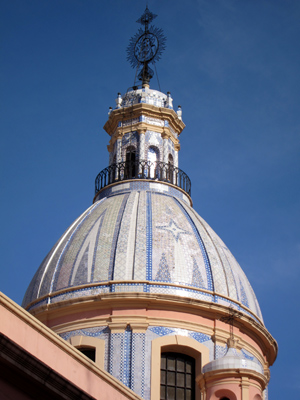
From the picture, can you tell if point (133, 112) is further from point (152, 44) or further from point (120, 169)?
point (152, 44)

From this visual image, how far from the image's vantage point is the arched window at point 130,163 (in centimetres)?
3142

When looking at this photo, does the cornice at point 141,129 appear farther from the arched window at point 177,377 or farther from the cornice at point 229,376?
the cornice at point 229,376

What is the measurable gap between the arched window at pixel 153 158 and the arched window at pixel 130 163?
1.94 feet

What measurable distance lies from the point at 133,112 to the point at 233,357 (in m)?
12.8

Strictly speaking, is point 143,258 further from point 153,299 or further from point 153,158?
point 153,158

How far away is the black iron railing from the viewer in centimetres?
3123

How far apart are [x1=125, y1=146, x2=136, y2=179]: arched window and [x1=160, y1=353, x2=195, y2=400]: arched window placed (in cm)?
775

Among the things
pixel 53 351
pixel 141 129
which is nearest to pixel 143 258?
pixel 141 129

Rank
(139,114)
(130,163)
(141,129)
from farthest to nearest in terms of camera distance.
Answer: (139,114), (141,129), (130,163)

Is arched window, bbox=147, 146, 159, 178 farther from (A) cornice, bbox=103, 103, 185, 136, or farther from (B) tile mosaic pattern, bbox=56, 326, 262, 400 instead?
(B) tile mosaic pattern, bbox=56, 326, 262, 400

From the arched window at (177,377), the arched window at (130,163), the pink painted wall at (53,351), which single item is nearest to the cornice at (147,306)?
the arched window at (177,377)

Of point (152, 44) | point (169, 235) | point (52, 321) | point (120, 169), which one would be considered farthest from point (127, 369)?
point (152, 44)

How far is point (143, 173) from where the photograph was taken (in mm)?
31109

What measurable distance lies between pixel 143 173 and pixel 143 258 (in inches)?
200
